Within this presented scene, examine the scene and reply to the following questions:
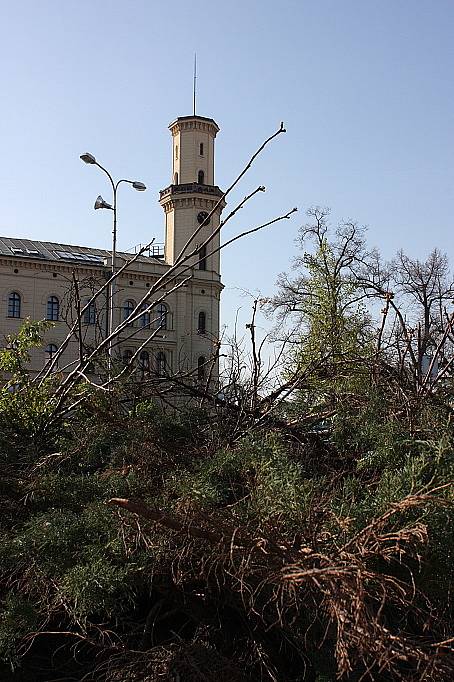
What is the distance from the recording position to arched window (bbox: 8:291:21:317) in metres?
47.1

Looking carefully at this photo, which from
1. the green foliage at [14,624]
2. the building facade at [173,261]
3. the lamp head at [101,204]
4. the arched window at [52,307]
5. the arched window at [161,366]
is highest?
the building facade at [173,261]

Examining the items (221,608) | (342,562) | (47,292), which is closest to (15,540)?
(221,608)

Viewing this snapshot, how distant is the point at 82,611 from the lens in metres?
2.75

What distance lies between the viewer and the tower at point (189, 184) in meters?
52.2

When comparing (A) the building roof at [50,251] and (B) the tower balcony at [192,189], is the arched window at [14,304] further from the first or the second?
(B) the tower balcony at [192,189]

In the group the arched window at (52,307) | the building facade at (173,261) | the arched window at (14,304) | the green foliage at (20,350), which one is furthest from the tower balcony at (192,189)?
the green foliage at (20,350)

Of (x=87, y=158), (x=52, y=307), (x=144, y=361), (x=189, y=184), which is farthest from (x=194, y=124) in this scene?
(x=144, y=361)

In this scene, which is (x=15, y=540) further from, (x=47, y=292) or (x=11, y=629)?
(x=47, y=292)

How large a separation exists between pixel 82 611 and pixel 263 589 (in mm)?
580

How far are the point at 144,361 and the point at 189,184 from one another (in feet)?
158

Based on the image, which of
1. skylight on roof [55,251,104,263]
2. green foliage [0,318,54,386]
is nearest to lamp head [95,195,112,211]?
green foliage [0,318,54,386]

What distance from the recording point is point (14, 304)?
1861 inches

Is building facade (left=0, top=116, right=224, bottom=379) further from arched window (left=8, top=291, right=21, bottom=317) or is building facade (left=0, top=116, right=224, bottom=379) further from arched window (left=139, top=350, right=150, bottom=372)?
arched window (left=139, top=350, right=150, bottom=372)

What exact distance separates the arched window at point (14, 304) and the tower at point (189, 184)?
32.2 feet
